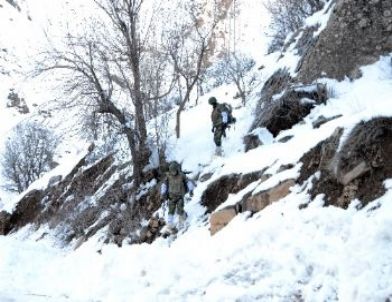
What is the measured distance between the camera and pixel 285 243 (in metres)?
7.49

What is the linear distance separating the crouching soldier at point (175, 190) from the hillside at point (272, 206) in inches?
16.1

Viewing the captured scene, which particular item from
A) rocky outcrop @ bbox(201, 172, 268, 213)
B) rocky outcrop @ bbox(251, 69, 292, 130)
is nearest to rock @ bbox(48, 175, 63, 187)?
rocky outcrop @ bbox(251, 69, 292, 130)

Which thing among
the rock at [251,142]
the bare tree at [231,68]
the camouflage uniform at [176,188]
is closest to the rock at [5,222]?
the bare tree at [231,68]

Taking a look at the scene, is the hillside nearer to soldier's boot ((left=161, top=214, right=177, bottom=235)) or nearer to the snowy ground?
the snowy ground

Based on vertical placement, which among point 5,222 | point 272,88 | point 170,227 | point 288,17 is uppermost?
point 288,17

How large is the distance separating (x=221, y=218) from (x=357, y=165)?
3231 millimetres

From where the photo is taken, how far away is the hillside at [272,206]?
682 cm

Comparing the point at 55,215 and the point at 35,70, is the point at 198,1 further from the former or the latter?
the point at 55,215

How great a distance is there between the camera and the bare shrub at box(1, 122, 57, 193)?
147 ft

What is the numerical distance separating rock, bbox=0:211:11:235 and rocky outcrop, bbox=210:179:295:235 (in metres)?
18.2

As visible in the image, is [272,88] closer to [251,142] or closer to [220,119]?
[220,119]

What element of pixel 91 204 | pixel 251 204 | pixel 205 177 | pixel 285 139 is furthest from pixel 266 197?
pixel 91 204

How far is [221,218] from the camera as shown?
10.4 metres

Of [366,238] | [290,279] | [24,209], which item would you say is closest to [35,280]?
[290,279]
